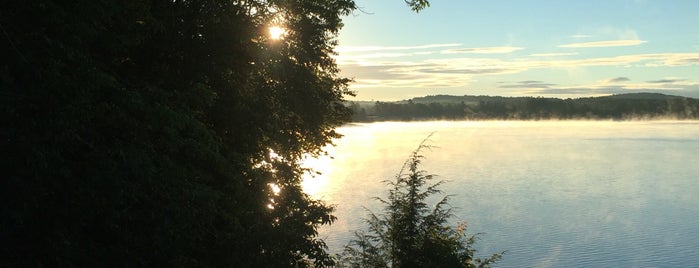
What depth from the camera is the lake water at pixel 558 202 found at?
33.9 meters

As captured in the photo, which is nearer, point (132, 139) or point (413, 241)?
point (132, 139)

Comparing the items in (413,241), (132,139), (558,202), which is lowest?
(558,202)

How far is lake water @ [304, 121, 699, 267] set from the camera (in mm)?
33875

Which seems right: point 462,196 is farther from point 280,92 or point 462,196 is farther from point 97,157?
point 97,157

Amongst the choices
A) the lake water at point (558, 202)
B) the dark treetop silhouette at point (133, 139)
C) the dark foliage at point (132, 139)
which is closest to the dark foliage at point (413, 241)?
the dark treetop silhouette at point (133, 139)

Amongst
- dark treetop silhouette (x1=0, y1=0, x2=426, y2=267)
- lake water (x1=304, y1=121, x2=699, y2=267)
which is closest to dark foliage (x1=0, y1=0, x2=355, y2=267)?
dark treetop silhouette (x1=0, y1=0, x2=426, y2=267)

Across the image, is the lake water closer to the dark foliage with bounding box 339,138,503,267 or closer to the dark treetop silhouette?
the dark foliage with bounding box 339,138,503,267

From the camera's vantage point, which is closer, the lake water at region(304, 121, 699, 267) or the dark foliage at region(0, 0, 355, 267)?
the dark foliage at region(0, 0, 355, 267)

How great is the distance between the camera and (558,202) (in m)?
51.4

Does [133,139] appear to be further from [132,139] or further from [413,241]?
[413,241]

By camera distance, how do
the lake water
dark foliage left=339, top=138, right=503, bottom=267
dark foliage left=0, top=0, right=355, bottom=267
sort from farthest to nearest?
the lake water < dark foliage left=339, top=138, right=503, bottom=267 < dark foliage left=0, top=0, right=355, bottom=267

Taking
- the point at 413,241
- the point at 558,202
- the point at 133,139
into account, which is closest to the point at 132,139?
the point at 133,139

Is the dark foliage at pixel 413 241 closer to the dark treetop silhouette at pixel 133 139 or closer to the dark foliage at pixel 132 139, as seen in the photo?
the dark treetop silhouette at pixel 133 139

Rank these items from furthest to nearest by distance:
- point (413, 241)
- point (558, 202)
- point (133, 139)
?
1. point (558, 202)
2. point (413, 241)
3. point (133, 139)
